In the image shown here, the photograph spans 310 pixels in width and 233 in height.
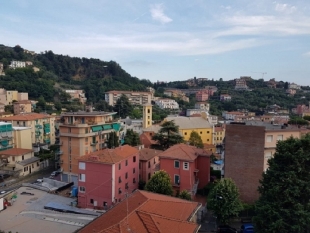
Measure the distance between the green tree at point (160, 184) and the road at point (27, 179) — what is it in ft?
53.5

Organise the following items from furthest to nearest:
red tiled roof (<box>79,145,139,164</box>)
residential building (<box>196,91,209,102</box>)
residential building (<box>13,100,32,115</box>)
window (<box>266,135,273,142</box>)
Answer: residential building (<box>196,91,209,102</box>) → residential building (<box>13,100,32,115</box>) → red tiled roof (<box>79,145,139,164</box>) → window (<box>266,135,273,142</box>)

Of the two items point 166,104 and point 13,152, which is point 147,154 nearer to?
point 13,152

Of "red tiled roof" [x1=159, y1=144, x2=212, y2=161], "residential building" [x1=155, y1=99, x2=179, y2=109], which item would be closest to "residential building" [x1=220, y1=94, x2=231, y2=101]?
"residential building" [x1=155, y1=99, x2=179, y2=109]

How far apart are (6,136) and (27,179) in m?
7.79

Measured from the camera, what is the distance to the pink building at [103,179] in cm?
2280

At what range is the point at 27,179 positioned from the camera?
3272 centimetres

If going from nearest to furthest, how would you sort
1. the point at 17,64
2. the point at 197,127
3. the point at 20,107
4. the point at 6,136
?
1. the point at 6,136
2. the point at 197,127
3. the point at 20,107
4. the point at 17,64

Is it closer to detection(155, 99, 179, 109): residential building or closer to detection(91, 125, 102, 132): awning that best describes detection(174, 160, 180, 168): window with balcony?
detection(91, 125, 102, 132): awning

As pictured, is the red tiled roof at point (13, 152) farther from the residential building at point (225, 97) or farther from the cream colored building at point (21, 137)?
the residential building at point (225, 97)

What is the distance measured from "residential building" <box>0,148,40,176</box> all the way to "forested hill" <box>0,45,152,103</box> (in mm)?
44927

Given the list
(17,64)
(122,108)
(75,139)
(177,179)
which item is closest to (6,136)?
(75,139)

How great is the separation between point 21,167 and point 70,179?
6.78 metres

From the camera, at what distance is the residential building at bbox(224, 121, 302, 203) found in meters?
22.2

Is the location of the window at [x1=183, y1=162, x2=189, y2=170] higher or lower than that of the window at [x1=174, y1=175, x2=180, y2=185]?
higher
